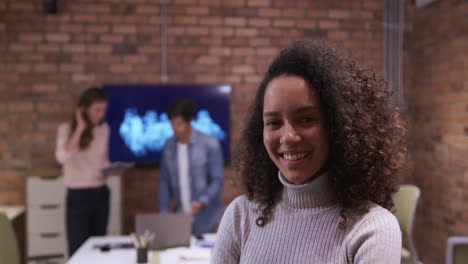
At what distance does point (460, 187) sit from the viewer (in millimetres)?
4219

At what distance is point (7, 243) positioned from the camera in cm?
288

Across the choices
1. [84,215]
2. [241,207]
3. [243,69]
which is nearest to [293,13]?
[243,69]

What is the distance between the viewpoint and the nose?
983 millimetres

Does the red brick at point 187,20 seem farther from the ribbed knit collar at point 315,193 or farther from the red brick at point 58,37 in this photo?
the ribbed knit collar at point 315,193

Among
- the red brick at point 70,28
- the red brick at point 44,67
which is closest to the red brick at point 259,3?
the red brick at point 70,28

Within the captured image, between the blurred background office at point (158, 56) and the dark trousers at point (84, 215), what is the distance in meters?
0.62

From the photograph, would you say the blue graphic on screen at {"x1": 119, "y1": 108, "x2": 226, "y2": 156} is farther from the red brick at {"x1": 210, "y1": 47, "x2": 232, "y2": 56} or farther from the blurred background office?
the red brick at {"x1": 210, "y1": 47, "x2": 232, "y2": 56}

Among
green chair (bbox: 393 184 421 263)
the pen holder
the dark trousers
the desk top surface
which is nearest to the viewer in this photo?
the pen holder

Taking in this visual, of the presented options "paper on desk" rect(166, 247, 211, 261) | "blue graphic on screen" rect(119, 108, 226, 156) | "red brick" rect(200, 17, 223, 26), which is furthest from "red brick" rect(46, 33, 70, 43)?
"paper on desk" rect(166, 247, 211, 261)

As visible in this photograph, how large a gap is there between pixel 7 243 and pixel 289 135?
7.82 feet

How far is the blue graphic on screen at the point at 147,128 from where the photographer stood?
483 centimetres

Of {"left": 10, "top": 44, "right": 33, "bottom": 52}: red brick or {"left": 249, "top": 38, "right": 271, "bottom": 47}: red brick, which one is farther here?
{"left": 249, "top": 38, "right": 271, "bottom": 47}: red brick

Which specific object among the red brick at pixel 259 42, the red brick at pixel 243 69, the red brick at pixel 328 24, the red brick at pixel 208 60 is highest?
the red brick at pixel 328 24

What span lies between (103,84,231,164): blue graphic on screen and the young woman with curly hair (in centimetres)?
380
